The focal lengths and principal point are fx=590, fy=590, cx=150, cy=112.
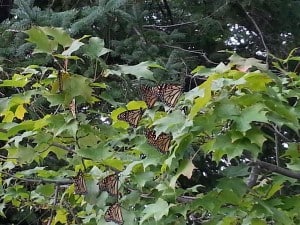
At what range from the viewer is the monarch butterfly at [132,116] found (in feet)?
5.02

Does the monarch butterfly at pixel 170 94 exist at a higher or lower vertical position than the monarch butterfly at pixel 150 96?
higher

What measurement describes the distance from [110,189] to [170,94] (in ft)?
0.94

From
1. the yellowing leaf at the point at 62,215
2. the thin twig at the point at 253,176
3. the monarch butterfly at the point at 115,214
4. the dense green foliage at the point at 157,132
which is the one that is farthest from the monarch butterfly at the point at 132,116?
the yellowing leaf at the point at 62,215

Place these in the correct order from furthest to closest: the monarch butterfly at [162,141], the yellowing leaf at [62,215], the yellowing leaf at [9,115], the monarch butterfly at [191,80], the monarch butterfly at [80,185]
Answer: the yellowing leaf at [62,215], the monarch butterfly at [191,80], the yellowing leaf at [9,115], the monarch butterfly at [80,185], the monarch butterfly at [162,141]

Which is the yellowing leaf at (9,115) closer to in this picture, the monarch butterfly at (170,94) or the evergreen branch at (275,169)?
the monarch butterfly at (170,94)

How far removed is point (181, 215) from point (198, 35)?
2155 mm

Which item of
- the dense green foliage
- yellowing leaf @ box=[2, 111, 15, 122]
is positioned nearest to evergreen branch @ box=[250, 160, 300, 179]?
the dense green foliage

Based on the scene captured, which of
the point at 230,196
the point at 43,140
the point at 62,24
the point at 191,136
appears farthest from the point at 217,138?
the point at 62,24

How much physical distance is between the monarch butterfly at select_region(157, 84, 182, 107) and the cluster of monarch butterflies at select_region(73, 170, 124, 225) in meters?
0.25

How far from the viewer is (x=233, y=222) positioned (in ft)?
4.95

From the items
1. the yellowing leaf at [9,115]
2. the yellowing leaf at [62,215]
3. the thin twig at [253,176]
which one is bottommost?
the yellowing leaf at [62,215]

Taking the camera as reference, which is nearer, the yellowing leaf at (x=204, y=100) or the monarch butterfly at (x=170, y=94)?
the yellowing leaf at (x=204, y=100)

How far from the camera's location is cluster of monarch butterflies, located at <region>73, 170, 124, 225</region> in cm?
146

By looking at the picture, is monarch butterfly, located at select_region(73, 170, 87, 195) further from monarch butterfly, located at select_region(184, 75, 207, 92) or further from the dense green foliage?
monarch butterfly, located at select_region(184, 75, 207, 92)
